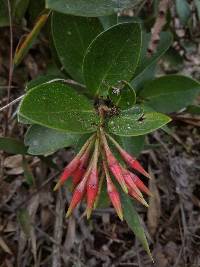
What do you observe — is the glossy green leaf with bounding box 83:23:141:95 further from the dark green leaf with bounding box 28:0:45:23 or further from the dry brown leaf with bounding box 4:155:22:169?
the dry brown leaf with bounding box 4:155:22:169

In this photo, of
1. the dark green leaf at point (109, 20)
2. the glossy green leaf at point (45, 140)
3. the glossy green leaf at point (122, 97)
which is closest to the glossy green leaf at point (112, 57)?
the glossy green leaf at point (122, 97)

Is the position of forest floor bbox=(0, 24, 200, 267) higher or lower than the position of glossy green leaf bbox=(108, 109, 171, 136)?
lower

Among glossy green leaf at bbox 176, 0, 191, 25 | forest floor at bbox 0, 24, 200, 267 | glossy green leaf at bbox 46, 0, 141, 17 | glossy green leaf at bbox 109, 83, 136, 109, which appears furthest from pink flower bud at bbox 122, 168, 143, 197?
glossy green leaf at bbox 176, 0, 191, 25

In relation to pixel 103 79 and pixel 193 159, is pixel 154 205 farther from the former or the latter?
pixel 103 79

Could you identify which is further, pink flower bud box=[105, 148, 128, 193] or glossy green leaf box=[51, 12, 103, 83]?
glossy green leaf box=[51, 12, 103, 83]

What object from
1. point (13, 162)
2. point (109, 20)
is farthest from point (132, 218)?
point (13, 162)

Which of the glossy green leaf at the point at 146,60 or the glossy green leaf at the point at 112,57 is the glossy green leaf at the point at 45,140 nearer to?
the glossy green leaf at the point at 112,57

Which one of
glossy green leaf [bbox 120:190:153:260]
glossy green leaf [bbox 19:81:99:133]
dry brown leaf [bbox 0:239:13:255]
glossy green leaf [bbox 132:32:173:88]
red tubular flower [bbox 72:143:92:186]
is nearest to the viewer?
glossy green leaf [bbox 19:81:99:133]
